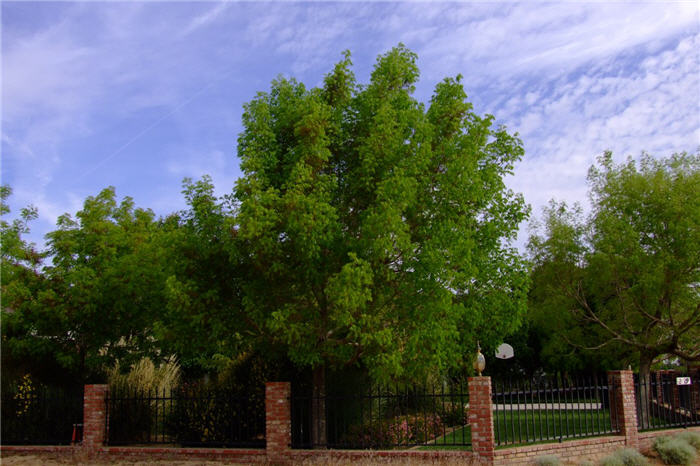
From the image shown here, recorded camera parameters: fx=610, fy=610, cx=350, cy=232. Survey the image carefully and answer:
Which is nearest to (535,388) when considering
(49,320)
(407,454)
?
(407,454)

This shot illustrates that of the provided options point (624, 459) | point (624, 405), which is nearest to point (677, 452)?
point (624, 405)

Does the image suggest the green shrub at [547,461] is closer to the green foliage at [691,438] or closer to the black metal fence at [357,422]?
the black metal fence at [357,422]

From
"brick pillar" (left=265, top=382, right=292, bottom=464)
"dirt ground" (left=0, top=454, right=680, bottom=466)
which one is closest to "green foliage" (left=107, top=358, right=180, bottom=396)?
"dirt ground" (left=0, top=454, right=680, bottom=466)

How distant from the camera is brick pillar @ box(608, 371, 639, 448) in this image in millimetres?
14000

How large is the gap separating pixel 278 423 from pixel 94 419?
16.1 ft

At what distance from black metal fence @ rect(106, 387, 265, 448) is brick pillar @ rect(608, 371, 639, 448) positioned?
27.2 feet

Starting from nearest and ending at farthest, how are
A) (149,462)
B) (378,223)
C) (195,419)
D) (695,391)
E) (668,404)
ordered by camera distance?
(378,223)
(149,462)
(195,419)
(668,404)
(695,391)

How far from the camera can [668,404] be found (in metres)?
17.8

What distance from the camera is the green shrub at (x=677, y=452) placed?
1307 centimetres

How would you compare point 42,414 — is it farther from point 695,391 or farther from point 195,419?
point 695,391

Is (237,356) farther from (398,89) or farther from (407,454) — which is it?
(398,89)

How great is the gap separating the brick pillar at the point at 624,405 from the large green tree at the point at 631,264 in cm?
474

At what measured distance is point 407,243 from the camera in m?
11.9

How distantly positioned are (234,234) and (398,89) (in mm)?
4985
